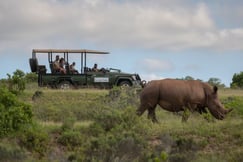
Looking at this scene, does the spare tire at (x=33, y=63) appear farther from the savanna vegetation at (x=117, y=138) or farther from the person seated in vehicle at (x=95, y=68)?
the savanna vegetation at (x=117, y=138)

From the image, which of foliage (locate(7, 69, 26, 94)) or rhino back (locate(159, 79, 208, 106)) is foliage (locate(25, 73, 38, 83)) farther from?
rhino back (locate(159, 79, 208, 106))

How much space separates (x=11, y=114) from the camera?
19.3 m

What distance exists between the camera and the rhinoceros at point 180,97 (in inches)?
834

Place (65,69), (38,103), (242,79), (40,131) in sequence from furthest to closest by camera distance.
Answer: (242,79)
(65,69)
(38,103)
(40,131)

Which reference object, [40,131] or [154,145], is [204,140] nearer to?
[154,145]

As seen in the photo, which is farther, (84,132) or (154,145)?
(84,132)

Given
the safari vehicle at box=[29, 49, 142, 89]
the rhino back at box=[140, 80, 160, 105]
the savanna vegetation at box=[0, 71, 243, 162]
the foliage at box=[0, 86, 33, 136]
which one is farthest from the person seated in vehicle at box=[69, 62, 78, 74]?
the foliage at box=[0, 86, 33, 136]

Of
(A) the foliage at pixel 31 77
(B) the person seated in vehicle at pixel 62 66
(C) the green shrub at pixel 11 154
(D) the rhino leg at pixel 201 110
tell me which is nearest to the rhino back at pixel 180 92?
(D) the rhino leg at pixel 201 110

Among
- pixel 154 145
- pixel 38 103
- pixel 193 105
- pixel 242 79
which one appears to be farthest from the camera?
pixel 242 79

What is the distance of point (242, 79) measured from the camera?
6106cm

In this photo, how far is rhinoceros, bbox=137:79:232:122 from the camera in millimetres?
21188

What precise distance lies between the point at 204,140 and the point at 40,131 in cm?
439

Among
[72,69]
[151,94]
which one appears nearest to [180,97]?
[151,94]

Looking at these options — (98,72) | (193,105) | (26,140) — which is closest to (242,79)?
(98,72)
